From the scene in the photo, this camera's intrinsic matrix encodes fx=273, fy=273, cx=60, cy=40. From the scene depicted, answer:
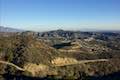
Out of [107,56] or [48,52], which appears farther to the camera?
[107,56]

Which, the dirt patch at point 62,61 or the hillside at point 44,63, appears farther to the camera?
the dirt patch at point 62,61

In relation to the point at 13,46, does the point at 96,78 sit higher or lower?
lower

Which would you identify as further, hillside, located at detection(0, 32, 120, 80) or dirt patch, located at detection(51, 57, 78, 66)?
dirt patch, located at detection(51, 57, 78, 66)

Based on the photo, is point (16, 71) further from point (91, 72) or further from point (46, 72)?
point (91, 72)

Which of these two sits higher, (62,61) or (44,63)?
(44,63)

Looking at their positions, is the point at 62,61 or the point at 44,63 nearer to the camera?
the point at 44,63

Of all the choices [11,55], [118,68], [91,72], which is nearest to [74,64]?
[91,72]

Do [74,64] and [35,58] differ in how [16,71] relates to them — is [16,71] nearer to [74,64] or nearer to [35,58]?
[35,58]

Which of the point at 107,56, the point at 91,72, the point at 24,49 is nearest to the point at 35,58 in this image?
the point at 24,49

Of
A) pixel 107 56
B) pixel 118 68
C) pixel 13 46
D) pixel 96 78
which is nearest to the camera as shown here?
pixel 96 78

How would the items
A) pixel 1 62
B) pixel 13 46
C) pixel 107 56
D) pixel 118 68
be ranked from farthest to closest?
pixel 107 56
pixel 13 46
pixel 118 68
pixel 1 62
